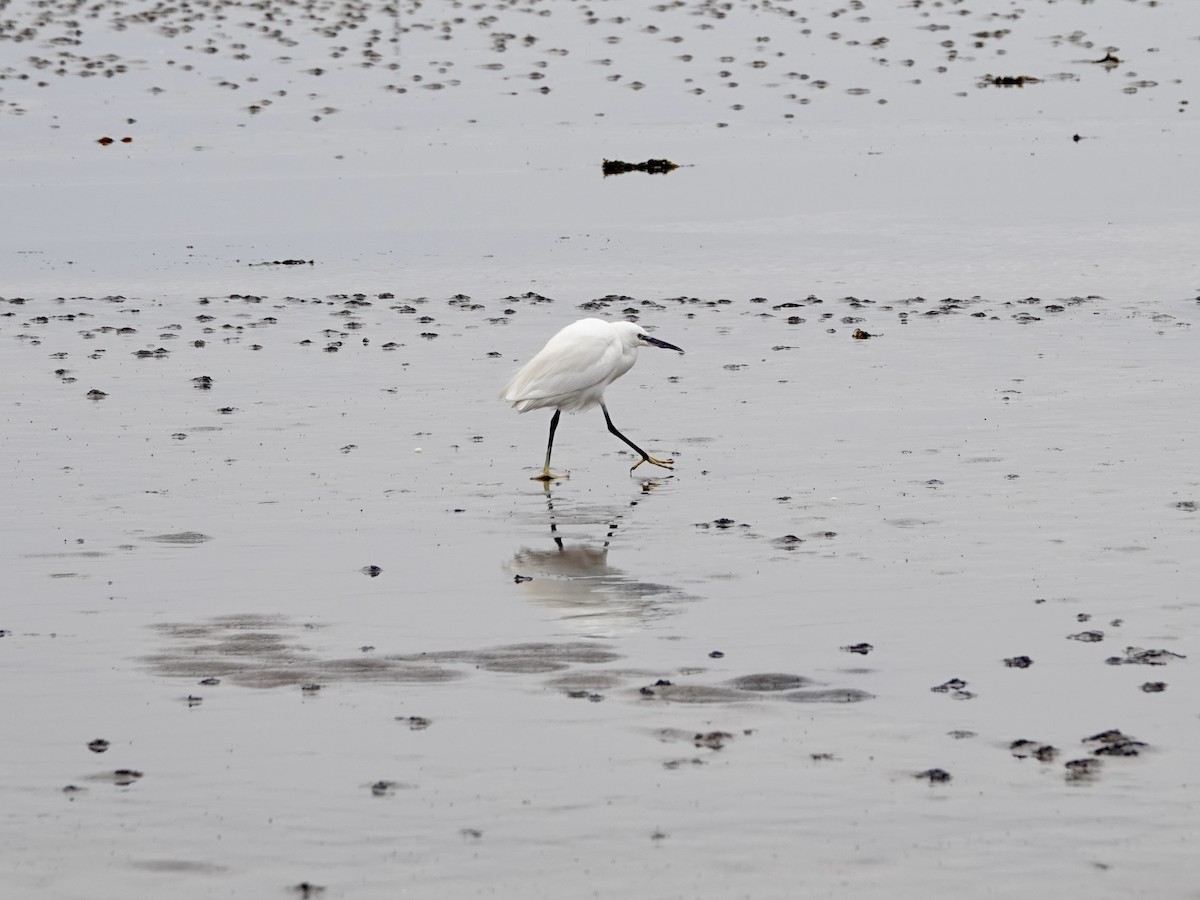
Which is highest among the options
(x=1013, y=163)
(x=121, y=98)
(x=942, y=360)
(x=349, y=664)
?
(x=349, y=664)

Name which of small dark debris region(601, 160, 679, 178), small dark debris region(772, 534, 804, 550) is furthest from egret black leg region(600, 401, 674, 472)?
small dark debris region(601, 160, 679, 178)

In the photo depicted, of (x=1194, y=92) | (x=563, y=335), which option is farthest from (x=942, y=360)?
(x=1194, y=92)

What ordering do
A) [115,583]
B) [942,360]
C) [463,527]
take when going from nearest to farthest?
[115,583] < [463,527] < [942,360]

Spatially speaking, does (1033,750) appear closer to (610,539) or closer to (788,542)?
(788,542)

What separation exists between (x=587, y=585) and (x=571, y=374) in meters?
3.98

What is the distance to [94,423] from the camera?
1777 centimetres

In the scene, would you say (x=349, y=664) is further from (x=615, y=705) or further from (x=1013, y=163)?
(x=1013, y=163)

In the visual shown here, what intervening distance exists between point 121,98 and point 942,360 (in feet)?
100.0

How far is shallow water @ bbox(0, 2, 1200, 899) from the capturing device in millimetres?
8672

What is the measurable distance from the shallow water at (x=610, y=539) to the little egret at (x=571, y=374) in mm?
550

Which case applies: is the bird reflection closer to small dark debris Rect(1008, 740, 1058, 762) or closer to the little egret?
the little egret

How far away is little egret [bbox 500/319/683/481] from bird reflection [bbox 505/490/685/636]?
2024 millimetres

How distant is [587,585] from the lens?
12.6 metres

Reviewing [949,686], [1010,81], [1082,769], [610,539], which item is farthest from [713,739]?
[1010,81]
